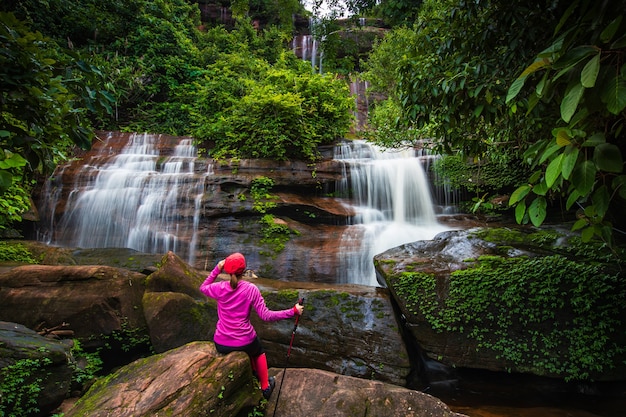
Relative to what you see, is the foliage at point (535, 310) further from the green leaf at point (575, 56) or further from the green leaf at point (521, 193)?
the green leaf at point (575, 56)

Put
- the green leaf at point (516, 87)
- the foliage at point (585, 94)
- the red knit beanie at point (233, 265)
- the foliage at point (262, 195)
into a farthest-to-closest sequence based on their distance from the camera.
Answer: the foliage at point (262, 195) < the red knit beanie at point (233, 265) < the green leaf at point (516, 87) < the foliage at point (585, 94)

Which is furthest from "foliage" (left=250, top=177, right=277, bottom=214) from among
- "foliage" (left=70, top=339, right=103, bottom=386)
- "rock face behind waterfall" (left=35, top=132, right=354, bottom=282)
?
"foliage" (left=70, top=339, right=103, bottom=386)

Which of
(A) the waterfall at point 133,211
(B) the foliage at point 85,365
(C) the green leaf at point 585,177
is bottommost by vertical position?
(B) the foliage at point 85,365

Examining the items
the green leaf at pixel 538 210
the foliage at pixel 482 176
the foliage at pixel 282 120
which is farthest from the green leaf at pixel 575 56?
→ the foliage at pixel 282 120

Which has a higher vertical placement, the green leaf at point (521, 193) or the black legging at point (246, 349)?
the green leaf at point (521, 193)

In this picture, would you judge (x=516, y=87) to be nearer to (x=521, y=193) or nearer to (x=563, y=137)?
(x=563, y=137)

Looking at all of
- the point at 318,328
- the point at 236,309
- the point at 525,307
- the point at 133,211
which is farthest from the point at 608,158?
the point at 133,211

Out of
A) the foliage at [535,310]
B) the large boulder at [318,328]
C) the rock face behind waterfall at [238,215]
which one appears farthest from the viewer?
the rock face behind waterfall at [238,215]

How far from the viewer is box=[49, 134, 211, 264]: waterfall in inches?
348

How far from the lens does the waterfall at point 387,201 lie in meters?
8.67

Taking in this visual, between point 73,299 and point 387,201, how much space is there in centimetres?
787

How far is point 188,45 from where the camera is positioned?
1764 centimetres

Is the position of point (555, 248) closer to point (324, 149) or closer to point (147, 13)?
point (324, 149)

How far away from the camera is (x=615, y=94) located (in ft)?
5.16
